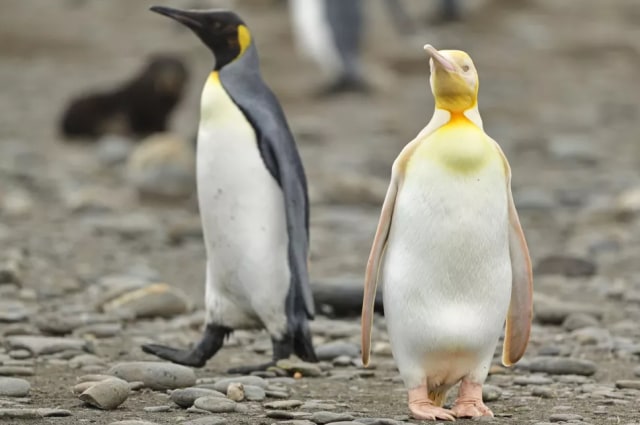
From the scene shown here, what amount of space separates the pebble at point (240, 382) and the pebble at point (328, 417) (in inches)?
23.3

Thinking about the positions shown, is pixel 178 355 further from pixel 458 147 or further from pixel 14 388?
pixel 458 147

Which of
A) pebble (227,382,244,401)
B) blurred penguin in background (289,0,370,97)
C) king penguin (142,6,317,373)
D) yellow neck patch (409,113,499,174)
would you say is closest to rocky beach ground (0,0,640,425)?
pebble (227,382,244,401)

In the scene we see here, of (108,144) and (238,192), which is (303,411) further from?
(108,144)

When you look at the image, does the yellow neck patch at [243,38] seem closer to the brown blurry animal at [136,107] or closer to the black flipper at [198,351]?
the black flipper at [198,351]

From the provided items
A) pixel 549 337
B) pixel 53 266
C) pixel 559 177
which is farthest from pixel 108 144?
pixel 549 337

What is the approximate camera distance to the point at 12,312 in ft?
19.9

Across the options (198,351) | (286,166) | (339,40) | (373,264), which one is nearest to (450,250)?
(373,264)

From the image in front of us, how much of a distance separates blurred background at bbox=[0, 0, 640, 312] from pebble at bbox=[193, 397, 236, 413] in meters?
2.20

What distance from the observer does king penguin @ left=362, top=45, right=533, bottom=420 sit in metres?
4.09

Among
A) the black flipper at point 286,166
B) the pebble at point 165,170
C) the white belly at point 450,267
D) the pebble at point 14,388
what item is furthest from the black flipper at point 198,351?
the pebble at point 165,170

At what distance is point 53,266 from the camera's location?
25.0 feet

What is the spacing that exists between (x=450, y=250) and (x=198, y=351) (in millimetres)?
1425

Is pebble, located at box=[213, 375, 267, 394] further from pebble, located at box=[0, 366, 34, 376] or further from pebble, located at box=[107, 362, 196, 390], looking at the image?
pebble, located at box=[0, 366, 34, 376]

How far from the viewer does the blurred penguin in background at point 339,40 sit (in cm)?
1547
